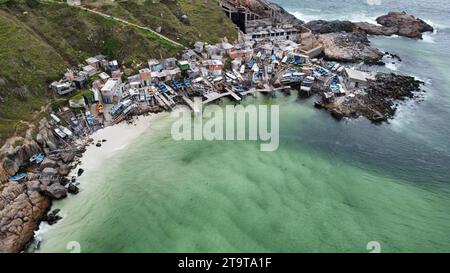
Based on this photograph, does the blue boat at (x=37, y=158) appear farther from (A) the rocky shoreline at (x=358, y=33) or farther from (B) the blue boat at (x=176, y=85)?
(A) the rocky shoreline at (x=358, y=33)

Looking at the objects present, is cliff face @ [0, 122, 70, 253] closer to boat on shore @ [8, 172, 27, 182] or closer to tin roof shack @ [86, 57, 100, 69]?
boat on shore @ [8, 172, 27, 182]

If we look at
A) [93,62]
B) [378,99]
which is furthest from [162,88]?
[378,99]

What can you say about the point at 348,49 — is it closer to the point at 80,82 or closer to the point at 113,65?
the point at 113,65

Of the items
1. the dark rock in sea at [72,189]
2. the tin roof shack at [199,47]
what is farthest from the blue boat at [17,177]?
the tin roof shack at [199,47]

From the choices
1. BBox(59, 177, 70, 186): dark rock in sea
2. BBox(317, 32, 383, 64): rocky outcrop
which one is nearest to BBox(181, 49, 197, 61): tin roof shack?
BBox(317, 32, 383, 64): rocky outcrop

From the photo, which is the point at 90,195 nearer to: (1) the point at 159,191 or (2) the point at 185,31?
(1) the point at 159,191
